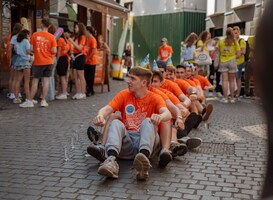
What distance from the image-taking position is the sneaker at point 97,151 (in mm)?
4922

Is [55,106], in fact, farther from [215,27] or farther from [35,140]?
[215,27]

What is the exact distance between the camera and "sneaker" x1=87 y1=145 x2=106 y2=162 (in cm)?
492

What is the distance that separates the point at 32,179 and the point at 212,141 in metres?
3.08

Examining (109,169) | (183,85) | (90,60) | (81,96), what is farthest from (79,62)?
(109,169)

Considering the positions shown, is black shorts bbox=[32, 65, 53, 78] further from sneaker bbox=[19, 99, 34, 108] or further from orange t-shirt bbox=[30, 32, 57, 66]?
sneaker bbox=[19, 99, 34, 108]

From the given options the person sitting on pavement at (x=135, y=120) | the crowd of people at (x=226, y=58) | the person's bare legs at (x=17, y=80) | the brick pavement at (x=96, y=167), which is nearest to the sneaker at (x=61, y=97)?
the person's bare legs at (x=17, y=80)

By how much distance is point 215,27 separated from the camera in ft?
80.8

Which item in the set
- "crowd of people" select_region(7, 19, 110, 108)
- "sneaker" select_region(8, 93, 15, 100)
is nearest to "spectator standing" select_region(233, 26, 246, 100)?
"crowd of people" select_region(7, 19, 110, 108)

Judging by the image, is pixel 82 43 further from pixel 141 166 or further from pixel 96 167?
pixel 141 166

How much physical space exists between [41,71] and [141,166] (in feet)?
19.4

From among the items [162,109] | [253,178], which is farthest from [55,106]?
[253,178]

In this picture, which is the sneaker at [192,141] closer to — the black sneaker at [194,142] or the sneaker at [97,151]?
the black sneaker at [194,142]

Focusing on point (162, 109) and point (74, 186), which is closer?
point (74, 186)

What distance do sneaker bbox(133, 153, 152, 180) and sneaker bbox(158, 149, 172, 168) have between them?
0.42 meters
